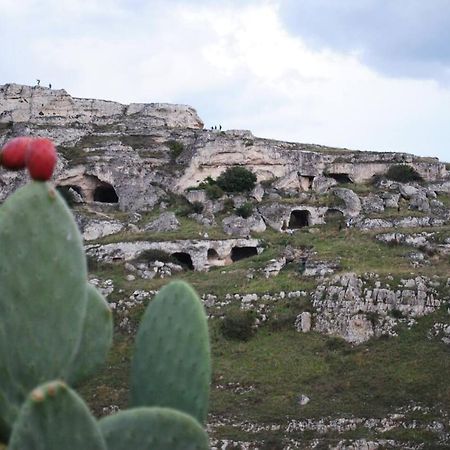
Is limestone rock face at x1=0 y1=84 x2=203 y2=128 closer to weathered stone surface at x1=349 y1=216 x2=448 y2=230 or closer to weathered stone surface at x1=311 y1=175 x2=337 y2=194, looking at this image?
weathered stone surface at x1=311 y1=175 x2=337 y2=194

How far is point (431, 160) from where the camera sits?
5131cm

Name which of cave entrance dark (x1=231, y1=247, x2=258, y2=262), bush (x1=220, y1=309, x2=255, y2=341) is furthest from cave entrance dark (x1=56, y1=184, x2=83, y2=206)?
bush (x1=220, y1=309, x2=255, y2=341)

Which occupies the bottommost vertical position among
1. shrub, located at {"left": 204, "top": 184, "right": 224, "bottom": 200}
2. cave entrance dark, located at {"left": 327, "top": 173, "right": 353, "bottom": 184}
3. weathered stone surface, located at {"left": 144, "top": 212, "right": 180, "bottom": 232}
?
weathered stone surface, located at {"left": 144, "top": 212, "right": 180, "bottom": 232}

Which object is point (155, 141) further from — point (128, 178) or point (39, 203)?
point (39, 203)

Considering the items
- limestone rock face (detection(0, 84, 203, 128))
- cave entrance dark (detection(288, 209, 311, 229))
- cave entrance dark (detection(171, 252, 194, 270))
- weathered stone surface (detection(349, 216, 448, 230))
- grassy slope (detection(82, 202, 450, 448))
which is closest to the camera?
grassy slope (detection(82, 202, 450, 448))

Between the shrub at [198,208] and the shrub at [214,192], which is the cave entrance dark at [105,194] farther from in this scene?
the shrub at [198,208]

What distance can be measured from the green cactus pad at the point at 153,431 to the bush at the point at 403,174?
4506cm

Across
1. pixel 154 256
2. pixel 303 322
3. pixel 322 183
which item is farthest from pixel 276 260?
pixel 322 183

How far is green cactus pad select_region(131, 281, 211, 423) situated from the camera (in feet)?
11.9

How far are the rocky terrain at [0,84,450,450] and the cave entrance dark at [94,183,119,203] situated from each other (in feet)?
0.55

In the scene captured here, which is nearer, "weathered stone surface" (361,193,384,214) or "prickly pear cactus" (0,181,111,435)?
"prickly pear cactus" (0,181,111,435)

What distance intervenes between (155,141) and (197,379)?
1901 inches

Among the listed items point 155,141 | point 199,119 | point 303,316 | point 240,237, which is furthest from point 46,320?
point 199,119

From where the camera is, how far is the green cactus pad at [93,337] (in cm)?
376
